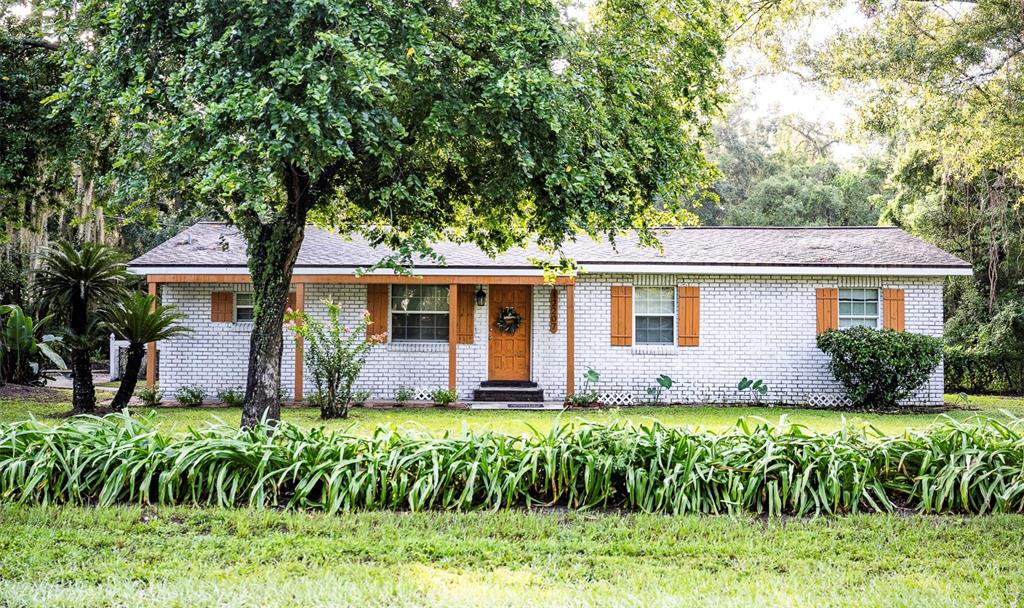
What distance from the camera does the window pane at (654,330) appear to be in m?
15.1

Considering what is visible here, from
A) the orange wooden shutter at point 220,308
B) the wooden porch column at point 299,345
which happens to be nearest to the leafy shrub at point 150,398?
Answer: the orange wooden shutter at point 220,308

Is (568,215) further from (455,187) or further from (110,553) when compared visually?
(110,553)

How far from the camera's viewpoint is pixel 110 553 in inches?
165

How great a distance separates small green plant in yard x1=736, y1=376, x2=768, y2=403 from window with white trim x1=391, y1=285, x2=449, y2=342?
559 cm

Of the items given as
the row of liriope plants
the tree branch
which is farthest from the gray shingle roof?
the row of liriope plants

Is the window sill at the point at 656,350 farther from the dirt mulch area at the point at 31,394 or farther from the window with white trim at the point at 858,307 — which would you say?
the dirt mulch area at the point at 31,394

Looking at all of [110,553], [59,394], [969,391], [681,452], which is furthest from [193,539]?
[969,391]

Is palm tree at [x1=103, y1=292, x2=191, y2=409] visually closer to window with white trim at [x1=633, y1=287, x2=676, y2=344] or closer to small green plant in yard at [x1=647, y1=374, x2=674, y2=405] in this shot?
window with white trim at [x1=633, y1=287, x2=676, y2=344]

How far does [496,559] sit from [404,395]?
10.5 metres

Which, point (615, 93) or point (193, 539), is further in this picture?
point (615, 93)

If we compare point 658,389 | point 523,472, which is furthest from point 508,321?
point 523,472

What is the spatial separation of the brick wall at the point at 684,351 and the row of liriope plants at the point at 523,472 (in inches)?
359

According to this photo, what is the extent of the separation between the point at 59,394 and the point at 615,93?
41.4 feet

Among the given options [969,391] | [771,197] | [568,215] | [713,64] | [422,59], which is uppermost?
[771,197]
